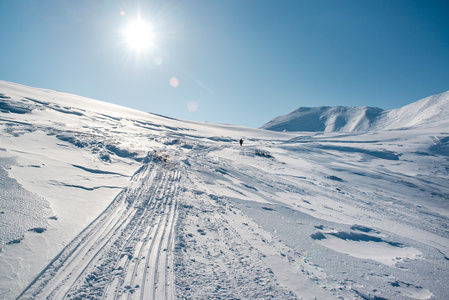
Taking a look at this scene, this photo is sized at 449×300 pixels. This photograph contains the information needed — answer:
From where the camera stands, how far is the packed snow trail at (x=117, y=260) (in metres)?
3.02

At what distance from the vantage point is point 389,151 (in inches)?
1094

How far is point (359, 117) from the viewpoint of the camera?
105625 mm

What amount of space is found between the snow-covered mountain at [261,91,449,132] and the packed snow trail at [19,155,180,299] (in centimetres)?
7820

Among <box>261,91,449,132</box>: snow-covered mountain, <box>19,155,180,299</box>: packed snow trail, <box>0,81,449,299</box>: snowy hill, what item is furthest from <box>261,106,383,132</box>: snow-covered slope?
<box>19,155,180,299</box>: packed snow trail

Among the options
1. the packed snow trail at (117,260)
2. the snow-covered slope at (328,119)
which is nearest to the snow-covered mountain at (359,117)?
the snow-covered slope at (328,119)

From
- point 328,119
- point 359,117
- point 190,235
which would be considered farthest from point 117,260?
point 328,119

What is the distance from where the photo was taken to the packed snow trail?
9.91 ft

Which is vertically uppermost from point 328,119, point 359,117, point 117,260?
point 359,117

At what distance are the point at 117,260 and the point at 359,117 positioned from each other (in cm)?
12591

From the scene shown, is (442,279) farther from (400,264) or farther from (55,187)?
(55,187)

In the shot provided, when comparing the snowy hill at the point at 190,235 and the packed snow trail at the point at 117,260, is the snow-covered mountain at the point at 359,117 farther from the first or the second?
the packed snow trail at the point at 117,260

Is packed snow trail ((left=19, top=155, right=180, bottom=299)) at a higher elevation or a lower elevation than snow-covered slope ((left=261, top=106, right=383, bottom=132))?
lower

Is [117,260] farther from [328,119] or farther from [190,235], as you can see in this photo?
[328,119]

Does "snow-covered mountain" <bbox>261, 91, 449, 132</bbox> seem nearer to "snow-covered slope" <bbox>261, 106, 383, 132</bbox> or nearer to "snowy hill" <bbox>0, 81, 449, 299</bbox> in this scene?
"snow-covered slope" <bbox>261, 106, 383, 132</bbox>
